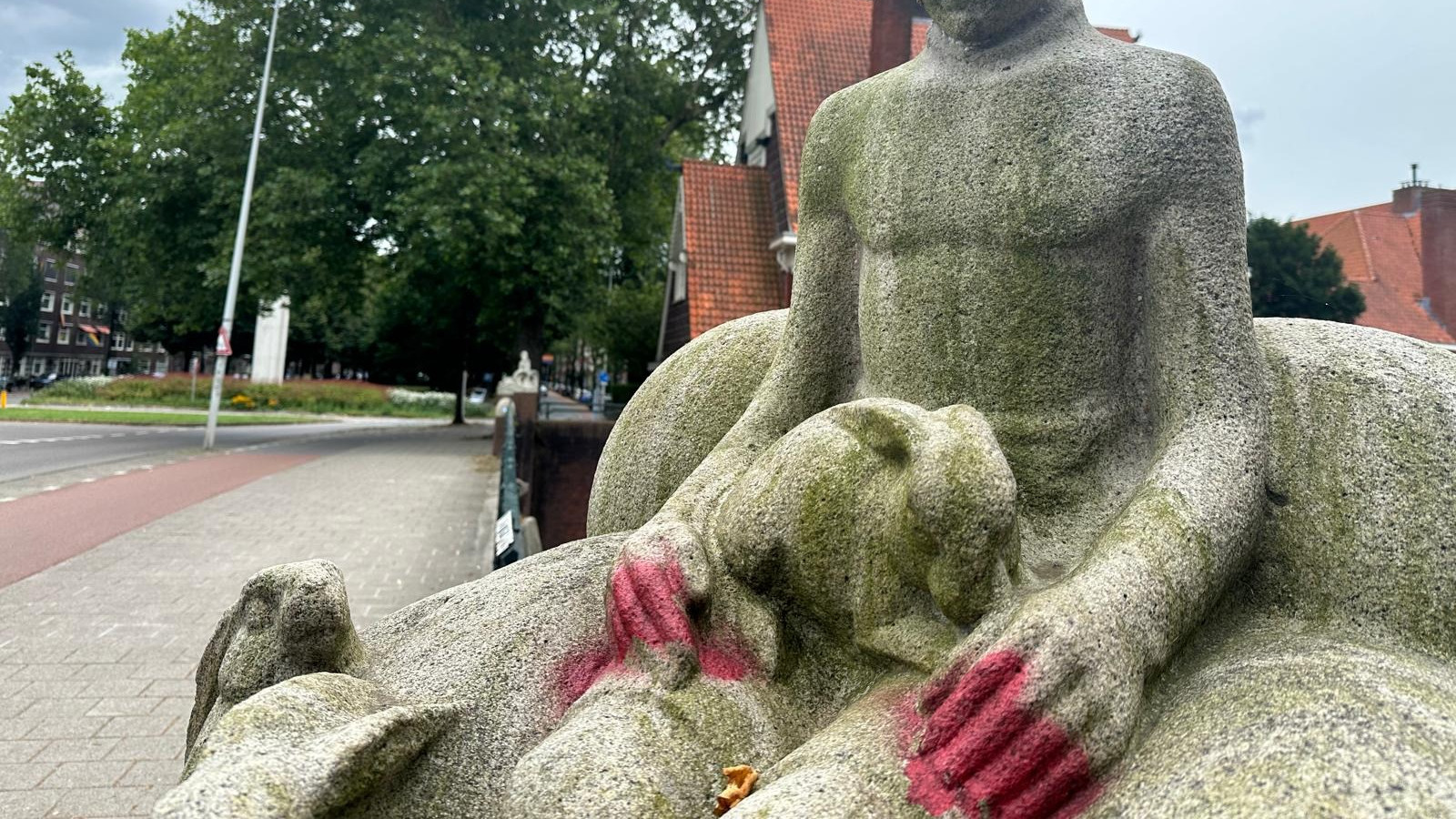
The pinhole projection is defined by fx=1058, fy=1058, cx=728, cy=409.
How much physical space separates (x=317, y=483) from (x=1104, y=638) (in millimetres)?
15144

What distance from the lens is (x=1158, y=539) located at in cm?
191

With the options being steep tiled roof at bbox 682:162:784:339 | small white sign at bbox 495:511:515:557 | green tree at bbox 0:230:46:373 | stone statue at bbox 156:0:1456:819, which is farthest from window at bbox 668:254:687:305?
green tree at bbox 0:230:46:373

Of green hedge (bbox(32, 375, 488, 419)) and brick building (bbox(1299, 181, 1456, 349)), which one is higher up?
brick building (bbox(1299, 181, 1456, 349))

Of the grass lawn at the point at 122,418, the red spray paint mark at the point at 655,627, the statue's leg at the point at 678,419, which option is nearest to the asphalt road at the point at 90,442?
the grass lawn at the point at 122,418

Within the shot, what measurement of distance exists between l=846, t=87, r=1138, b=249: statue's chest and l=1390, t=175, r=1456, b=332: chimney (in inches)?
735

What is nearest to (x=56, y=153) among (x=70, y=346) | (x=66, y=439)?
(x=66, y=439)

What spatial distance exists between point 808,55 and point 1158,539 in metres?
17.5

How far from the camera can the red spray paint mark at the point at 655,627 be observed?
2.02 m

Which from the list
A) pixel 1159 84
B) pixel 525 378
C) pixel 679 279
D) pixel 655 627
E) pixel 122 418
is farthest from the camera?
pixel 122 418

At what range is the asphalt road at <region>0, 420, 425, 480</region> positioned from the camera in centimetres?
1584

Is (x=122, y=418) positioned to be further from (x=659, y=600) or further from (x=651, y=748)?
(x=651, y=748)

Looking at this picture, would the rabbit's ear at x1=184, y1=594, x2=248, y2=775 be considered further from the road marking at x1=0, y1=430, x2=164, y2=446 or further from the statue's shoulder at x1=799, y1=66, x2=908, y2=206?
the road marking at x1=0, y1=430, x2=164, y2=446

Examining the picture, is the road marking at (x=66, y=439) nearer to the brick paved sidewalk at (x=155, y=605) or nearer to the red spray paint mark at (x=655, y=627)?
the brick paved sidewalk at (x=155, y=605)

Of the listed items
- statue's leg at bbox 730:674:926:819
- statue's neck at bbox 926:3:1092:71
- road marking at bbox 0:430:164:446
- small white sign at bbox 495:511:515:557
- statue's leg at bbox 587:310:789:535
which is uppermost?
statue's neck at bbox 926:3:1092:71
